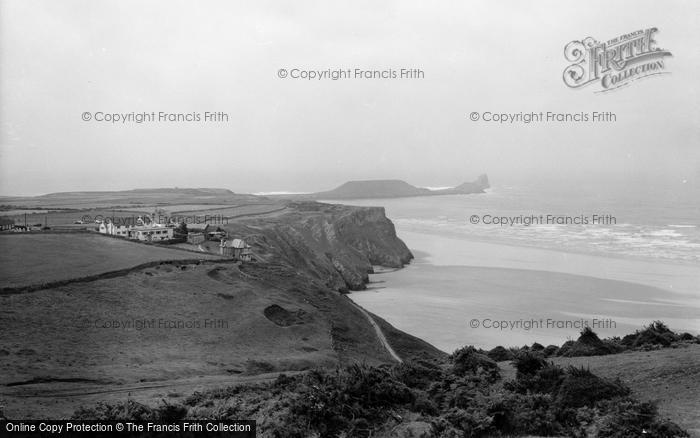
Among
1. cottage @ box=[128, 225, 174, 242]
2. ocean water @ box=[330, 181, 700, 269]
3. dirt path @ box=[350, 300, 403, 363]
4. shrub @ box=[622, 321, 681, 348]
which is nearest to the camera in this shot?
shrub @ box=[622, 321, 681, 348]

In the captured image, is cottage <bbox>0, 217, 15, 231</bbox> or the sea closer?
cottage <bbox>0, 217, 15, 231</bbox>

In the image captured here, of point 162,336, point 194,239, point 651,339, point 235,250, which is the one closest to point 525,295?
point 235,250

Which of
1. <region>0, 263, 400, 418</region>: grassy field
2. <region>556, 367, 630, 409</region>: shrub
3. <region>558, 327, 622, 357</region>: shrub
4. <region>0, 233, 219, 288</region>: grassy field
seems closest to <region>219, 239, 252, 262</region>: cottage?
<region>0, 233, 219, 288</region>: grassy field

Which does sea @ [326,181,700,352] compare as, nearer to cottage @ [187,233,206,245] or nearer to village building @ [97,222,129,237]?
cottage @ [187,233,206,245]

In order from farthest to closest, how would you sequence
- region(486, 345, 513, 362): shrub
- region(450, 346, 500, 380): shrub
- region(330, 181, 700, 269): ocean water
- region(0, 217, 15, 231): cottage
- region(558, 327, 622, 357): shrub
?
region(330, 181, 700, 269): ocean water, region(0, 217, 15, 231): cottage, region(486, 345, 513, 362): shrub, region(558, 327, 622, 357): shrub, region(450, 346, 500, 380): shrub

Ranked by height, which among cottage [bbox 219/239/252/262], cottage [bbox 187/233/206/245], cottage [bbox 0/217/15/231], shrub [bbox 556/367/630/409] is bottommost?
shrub [bbox 556/367/630/409]

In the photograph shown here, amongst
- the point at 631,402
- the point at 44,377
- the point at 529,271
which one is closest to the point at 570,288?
the point at 529,271

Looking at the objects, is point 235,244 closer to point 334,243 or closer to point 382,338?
point 382,338

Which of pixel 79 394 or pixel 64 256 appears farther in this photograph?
pixel 64 256
